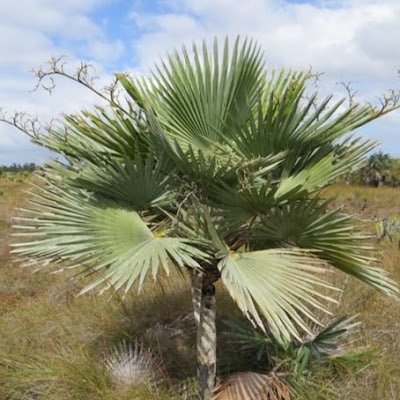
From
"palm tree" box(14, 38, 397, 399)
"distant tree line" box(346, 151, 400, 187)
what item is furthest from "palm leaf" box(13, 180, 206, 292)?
"distant tree line" box(346, 151, 400, 187)

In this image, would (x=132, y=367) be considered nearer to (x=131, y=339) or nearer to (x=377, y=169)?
(x=131, y=339)

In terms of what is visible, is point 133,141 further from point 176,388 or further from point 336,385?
point 336,385

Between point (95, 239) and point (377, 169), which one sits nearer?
point (95, 239)

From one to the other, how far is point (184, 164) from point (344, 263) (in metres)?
1.16

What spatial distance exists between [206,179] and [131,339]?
85.3 inches

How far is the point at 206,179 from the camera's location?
3307 millimetres

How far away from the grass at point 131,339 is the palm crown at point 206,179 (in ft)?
1.16

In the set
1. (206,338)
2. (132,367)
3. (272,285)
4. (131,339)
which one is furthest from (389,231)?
(272,285)

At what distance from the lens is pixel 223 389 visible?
3.61 metres

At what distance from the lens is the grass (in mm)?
3959

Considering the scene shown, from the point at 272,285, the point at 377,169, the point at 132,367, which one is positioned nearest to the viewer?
the point at 272,285

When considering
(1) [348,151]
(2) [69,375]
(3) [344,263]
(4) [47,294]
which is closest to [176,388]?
(2) [69,375]

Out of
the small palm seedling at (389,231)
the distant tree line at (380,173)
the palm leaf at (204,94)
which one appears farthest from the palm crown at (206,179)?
the distant tree line at (380,173)

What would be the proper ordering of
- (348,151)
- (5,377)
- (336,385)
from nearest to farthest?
(348,151) → (336,385) → (5,377)
